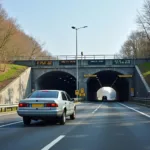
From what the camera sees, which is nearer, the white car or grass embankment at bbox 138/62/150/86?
the white car

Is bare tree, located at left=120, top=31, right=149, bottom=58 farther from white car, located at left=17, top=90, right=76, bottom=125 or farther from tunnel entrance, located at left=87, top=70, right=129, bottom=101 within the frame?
white car, located at left=17, top=90, right=76, bottom=125

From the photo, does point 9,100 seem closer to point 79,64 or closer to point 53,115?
point 79,64

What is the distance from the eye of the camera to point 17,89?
54.9 metres

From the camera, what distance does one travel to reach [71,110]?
63.5ft

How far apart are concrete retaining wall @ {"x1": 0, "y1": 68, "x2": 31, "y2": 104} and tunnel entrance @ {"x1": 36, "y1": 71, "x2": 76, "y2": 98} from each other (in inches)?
161

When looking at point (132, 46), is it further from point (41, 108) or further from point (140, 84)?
point (41, 108)

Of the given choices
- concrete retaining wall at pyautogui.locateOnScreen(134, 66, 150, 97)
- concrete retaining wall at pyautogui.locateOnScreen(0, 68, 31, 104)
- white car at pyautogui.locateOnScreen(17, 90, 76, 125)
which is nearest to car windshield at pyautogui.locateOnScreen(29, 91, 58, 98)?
white car at pyautogui.locateOnScreen(17, 90, 76, 125)

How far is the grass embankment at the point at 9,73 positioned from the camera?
52375 millimetres

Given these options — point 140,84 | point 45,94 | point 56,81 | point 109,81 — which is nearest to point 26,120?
point 45,94

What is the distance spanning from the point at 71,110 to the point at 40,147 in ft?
31.3

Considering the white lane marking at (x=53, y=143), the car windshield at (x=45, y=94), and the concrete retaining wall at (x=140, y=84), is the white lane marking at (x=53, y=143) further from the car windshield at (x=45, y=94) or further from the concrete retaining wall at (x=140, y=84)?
the concrete retaining wall at (x=140, y=84)

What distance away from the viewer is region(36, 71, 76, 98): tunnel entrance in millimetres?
67812

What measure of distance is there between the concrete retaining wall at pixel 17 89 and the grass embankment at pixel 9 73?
71 centimetres

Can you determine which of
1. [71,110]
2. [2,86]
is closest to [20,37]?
[2,86]
